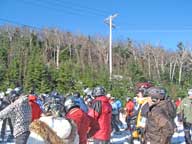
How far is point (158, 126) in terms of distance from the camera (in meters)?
6.68

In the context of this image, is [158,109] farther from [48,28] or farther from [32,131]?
[48,28]

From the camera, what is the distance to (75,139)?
16.5 ft

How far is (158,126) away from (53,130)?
91.8 inches

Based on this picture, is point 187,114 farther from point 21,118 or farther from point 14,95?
point 21,118

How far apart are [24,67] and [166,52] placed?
39.6m

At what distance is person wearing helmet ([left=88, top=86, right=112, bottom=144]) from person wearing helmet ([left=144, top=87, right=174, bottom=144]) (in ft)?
6.28

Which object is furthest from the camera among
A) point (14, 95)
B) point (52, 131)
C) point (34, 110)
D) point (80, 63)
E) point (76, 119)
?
point (80, 63)

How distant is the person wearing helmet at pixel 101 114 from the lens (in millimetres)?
8773

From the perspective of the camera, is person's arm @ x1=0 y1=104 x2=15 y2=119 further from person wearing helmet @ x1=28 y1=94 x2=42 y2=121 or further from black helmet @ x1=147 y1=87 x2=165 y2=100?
person wearing helmet @ x1=28 y1=94 x2=42 y2=121

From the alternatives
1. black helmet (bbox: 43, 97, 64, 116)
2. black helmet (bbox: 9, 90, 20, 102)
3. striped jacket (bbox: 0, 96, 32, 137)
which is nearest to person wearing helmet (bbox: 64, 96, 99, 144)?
black helmet (bbox: 43, 97, 64, 116)

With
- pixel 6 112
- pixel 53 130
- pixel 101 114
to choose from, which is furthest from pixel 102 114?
pixel 53 130

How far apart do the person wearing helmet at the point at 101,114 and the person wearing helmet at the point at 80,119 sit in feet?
7.59

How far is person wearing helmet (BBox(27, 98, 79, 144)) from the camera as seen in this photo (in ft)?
15.4

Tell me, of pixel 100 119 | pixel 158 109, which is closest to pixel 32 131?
pixel 158 109
